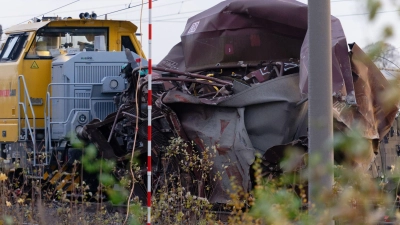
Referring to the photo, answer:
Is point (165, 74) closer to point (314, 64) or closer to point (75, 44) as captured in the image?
point (75, 44)

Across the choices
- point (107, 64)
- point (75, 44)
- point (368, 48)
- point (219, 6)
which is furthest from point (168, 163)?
point (368, 48)

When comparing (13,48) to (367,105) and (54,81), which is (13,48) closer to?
(54,81)

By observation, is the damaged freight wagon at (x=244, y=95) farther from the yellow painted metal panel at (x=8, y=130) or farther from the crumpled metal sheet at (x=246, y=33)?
the yellow painted metal panel at (x=8, y=130)

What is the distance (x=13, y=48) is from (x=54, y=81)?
0.96 metres

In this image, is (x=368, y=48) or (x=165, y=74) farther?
(x=165, y=74)

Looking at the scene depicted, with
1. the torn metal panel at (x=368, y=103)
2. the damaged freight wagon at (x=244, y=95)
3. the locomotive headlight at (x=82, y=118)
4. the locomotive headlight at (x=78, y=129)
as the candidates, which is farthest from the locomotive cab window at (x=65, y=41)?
the torn metal panel at (x=368, y=103)

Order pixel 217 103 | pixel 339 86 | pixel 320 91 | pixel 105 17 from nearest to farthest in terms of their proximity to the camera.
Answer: pixel 320 91, pixel 339 86, pixel 217 103, pixel 105 17

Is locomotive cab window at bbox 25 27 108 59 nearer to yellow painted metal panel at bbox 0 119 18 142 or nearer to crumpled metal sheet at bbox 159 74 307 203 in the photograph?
yellow painted metal panel at bbox 0 119 18 142

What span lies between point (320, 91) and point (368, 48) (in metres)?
2.88

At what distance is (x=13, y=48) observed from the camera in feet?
40.0

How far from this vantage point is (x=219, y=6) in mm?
10391

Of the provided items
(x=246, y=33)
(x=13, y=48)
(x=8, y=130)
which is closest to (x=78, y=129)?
(x=8, y=130)

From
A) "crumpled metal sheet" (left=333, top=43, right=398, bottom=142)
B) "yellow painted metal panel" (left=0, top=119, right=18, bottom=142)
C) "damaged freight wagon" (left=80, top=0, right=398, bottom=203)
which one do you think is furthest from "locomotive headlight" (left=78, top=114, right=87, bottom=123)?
"crumpled metal sheet" (left=333, top=43, right=398, bottom=142)

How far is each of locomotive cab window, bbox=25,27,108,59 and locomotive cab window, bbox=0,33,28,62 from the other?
22 cm
